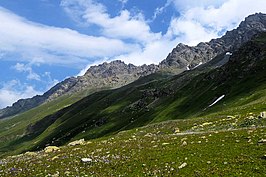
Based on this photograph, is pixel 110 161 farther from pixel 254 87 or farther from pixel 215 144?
pixel 254 87

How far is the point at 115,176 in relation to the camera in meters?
24.6

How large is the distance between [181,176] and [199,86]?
164887 millimetres

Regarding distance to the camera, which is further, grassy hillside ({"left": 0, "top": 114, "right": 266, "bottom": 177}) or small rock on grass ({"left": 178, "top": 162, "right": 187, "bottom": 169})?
small rock on grass ({"left": 178, "top": 162, "right": 187, "bottom": 169})

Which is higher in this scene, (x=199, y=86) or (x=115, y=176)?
(x=199, y=86)

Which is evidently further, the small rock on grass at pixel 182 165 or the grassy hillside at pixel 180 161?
the small rock on grass at pixel 182 165

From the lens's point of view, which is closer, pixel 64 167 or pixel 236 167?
pixel 236 167

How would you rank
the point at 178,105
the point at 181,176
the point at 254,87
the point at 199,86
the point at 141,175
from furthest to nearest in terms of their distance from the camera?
the point at 199,86
the point at 178,105
the point at 254,87
the point at 141,175
the point at 181,176

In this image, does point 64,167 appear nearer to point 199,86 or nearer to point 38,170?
point 38,170

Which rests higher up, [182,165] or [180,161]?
[180,161]

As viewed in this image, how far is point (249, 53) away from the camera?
547 feet

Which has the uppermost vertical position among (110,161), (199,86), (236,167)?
(199,86)

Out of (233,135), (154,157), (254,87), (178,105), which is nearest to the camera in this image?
(154,157)

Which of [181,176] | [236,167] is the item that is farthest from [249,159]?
[181,176]

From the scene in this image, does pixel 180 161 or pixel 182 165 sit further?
pixel 180 161
